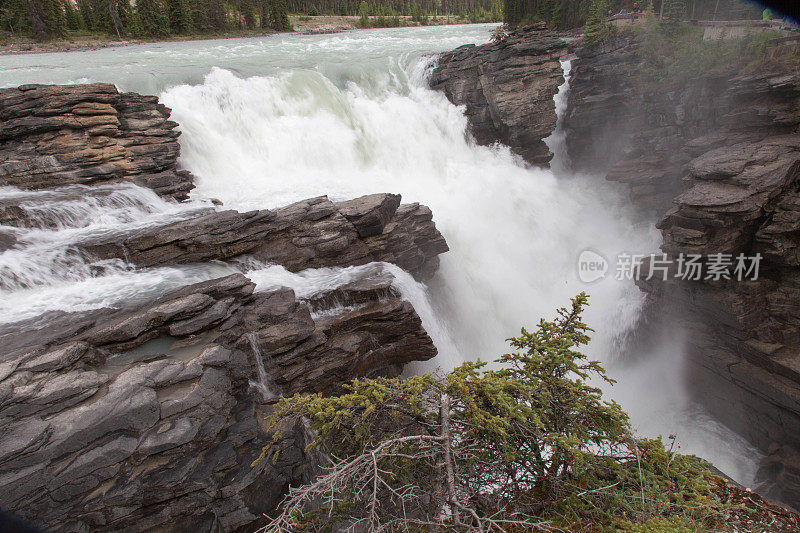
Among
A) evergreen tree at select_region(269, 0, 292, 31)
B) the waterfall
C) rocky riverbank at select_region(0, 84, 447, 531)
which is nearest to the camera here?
rocky riverbank at select_region(0, 84, 447, 531)

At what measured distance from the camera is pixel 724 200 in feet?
41.0

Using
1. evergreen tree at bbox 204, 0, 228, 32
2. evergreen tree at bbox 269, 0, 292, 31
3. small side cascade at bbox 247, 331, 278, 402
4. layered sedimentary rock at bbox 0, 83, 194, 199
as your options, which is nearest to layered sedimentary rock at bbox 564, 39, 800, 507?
small side cascade at bbox 247, 331, 278, 402

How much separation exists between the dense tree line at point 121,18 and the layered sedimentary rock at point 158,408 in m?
44.7

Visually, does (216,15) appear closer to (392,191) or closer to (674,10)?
(392,191)

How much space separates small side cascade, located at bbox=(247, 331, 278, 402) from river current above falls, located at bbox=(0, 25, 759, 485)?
6.38 ft

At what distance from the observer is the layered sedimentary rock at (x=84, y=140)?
11555 mm

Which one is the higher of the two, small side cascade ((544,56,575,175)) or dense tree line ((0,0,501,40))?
dense tree line ((0,0,501,40))

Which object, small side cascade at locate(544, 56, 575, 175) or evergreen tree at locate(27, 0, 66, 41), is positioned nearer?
small side cascade at locate(544, 56, 575, 175)

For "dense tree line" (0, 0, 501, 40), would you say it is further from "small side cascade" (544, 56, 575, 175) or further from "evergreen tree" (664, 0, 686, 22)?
"evergreen tree" (664, 0, 686, 22)

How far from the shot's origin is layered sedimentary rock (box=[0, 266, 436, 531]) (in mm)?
5297

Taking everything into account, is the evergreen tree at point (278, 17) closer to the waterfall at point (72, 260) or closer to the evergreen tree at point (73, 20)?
the evergreen tree at point (73, 20)

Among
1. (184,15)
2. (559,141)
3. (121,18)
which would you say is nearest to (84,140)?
(559,141)

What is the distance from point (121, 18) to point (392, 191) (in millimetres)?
44806

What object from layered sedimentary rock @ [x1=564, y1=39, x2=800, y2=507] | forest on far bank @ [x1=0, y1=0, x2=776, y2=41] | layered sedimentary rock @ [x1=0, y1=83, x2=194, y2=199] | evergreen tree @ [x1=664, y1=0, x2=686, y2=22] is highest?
forest on far bank @ [x1=0, y1=0, x2=776, y2=41]
